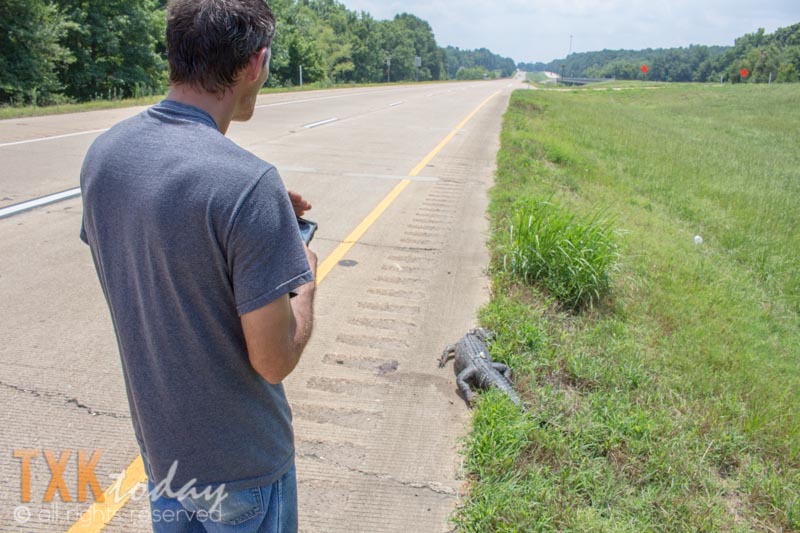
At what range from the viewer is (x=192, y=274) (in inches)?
53.2

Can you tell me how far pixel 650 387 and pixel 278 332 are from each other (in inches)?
138

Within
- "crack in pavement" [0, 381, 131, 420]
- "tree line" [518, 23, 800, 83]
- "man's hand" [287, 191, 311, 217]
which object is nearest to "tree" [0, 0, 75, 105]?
"crack in pavement" [0, 381, 131, 420]

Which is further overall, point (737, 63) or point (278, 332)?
point (737, 63)

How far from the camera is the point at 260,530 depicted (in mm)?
1609

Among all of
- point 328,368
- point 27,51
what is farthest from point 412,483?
point 27,51

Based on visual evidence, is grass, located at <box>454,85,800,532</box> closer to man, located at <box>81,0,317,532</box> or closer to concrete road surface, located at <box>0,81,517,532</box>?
concrete road surface, located at <box>0,81,517,532</box>

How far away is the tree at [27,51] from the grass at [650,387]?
16.7m

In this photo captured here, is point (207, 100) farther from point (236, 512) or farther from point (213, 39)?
point (236, 512)

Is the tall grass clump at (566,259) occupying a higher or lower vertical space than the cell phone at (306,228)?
lower

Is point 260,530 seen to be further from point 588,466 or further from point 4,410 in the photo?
point 4,410

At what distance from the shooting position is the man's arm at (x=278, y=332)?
137 cm

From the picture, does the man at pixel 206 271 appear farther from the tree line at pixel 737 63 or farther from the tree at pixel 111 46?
the tree line at pixel 737 63

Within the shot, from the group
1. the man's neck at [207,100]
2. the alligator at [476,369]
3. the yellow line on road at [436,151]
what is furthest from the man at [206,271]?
the yellow line on road at [436,151]

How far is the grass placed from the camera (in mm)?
3014
